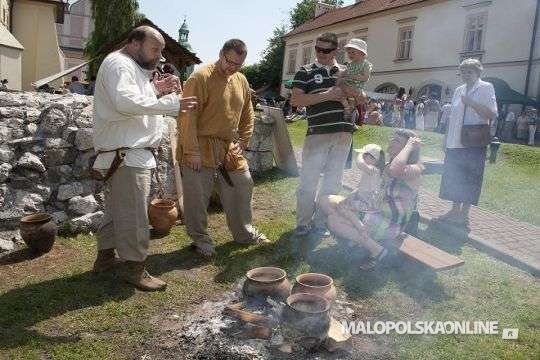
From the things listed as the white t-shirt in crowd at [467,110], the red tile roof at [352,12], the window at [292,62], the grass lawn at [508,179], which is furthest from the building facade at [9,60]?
the window at [292,62]

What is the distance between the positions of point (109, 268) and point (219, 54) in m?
2.16

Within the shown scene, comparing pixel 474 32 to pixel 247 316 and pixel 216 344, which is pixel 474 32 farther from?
pixel 216 344

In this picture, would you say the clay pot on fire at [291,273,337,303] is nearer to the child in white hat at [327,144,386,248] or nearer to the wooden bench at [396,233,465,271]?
the wooden bench at [396,233,465,271]

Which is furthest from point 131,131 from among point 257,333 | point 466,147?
point 466,147

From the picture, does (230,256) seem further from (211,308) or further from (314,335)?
(314,335)

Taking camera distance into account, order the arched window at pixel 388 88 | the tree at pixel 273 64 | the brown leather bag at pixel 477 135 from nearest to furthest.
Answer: the brown leather bag at pixel 477 135 → the arched window at pixel 388 88 → the tree at pixel 273 64

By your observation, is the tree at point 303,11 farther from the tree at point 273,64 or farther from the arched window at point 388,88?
the arched window at point 388,88

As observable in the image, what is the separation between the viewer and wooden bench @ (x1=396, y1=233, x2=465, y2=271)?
3.65m

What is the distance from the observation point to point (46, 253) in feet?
14.3

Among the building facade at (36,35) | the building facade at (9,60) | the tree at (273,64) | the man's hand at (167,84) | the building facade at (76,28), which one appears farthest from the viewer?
the building facade at (76,28)

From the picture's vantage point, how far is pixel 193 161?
4.08m

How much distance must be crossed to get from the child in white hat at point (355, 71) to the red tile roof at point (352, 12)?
14317mm

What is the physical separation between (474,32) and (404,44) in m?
15.7

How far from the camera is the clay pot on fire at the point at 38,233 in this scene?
4.18 m
